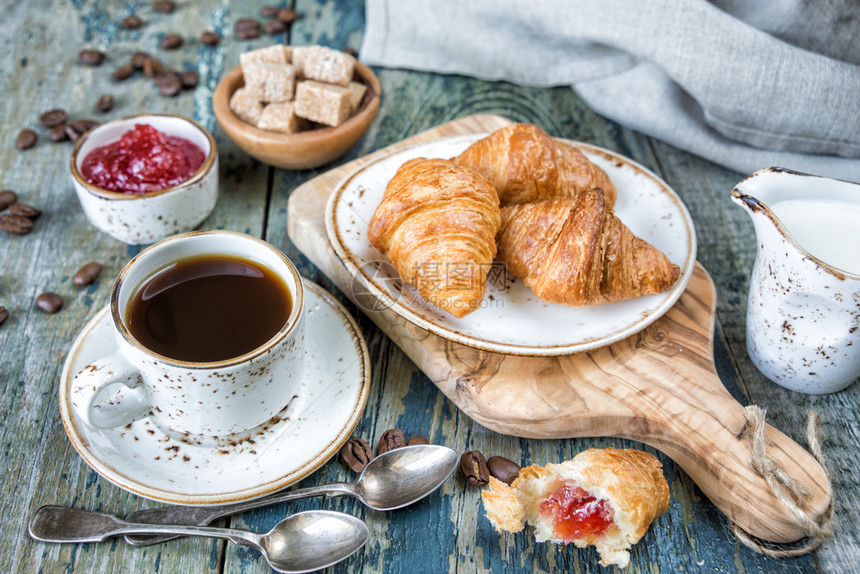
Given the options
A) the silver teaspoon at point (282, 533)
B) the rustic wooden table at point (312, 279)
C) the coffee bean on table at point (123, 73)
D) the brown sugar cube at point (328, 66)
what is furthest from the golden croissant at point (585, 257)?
the coffee bean on table at point (123, 73)

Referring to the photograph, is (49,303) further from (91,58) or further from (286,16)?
(286,16)

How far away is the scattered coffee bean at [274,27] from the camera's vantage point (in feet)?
10.3

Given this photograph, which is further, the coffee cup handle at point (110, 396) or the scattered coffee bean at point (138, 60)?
the scattered coffee bean at point (138, 60)

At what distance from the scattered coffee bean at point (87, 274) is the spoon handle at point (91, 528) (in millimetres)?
786

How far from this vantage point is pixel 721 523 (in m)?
1.66

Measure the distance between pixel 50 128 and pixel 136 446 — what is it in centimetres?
167

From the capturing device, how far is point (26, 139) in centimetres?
262

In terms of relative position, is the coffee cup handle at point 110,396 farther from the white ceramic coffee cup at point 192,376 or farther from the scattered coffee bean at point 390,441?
the scattered coffee bean at point 390,441

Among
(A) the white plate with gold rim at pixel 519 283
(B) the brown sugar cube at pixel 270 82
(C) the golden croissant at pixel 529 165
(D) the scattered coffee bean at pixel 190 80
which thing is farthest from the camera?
(D) the scattered coffee bean at pixel 190 80

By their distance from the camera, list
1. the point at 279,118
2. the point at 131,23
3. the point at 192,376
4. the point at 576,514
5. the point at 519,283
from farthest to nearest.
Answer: the point at 131,23 → the point at 279,118 → the point at 519,283 → the point at 576,514 → the point at 192,376

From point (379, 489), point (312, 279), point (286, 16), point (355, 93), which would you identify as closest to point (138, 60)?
point (286, 16)

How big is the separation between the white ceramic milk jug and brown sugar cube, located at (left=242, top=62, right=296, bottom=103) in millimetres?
1530

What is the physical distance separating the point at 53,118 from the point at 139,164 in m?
0.75

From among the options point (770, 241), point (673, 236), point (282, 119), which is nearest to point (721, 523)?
point (770, 241)
